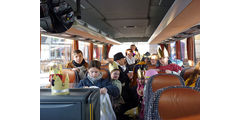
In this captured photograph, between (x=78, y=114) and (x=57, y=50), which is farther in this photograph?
(x=57, y=50)

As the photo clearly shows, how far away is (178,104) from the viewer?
5.99 feet

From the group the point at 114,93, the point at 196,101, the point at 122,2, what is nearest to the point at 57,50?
the point at 122,2

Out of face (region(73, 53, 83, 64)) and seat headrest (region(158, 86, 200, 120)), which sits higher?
face (region(73, 53, 83, 64))

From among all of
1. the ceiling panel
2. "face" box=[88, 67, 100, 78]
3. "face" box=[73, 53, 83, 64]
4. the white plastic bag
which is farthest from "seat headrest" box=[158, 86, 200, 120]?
the ceiling panel

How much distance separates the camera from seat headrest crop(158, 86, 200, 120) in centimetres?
180

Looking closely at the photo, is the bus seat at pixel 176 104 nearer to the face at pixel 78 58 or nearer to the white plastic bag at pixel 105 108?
the white plastic bag at pixel 105 108

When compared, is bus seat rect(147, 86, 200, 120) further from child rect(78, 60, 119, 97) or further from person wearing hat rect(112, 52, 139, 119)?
person wearing hat rect(112, 52, 139, 119)

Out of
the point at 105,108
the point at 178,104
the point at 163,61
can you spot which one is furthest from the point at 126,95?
the point at 178,104

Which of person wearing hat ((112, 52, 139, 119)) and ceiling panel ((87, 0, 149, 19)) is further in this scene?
ceiling panel ((87, 0, 149, 19))

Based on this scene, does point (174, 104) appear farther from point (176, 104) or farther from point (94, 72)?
point (94, 72)

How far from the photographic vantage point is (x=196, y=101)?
1819 mm

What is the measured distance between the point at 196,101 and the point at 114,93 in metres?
1.32
